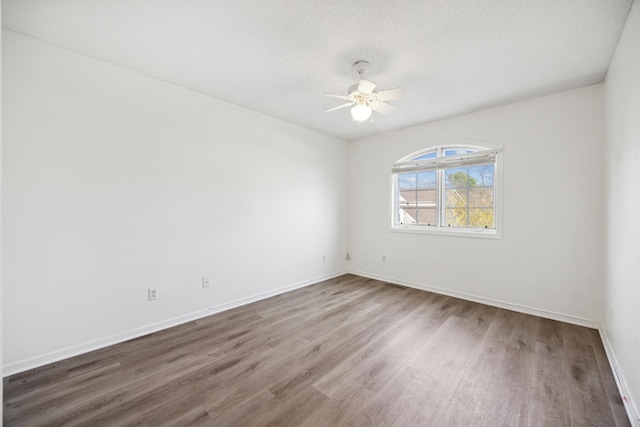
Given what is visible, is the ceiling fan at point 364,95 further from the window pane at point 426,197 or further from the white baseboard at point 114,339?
the white baseboard at point 114,339

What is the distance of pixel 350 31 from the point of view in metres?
1.95

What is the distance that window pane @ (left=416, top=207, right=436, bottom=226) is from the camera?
4.11m

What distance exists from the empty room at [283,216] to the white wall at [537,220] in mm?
22

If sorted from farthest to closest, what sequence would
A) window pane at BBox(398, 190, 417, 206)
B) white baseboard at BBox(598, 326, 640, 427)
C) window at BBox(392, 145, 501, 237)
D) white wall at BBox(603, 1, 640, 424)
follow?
1. window pane at BBox(398, 190, 417, 206)
2. window at BBox(392, 145, 501, 237)
3. white wall at BBox(603, 1, 640, 424)
4. white baseboard at BBox(598, 326, 640, 427)

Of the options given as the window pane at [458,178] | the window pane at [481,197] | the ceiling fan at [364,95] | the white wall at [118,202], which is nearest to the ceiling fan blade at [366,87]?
the ceiling fan at [364,95]

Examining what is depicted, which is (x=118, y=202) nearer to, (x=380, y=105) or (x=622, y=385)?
(x=380, y=105)

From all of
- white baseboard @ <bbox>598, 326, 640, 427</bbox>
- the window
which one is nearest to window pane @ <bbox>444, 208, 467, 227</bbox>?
the window

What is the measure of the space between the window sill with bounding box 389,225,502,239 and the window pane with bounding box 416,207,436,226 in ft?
0.31

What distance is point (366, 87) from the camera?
225 centimetres

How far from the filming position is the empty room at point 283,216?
69.5 inches

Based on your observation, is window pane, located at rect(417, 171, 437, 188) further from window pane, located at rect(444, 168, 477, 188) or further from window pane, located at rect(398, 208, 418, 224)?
window pane, located at rect(398, 208, 418, 224)

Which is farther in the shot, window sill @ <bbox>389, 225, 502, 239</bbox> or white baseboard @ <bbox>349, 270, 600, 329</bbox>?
window sill @ <bbox>389, 225, 502, 239</bbox>

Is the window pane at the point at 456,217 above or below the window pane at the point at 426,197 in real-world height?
below

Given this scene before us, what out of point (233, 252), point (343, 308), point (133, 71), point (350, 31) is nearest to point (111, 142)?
point (133, 71)
